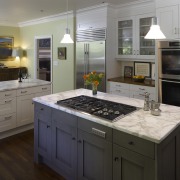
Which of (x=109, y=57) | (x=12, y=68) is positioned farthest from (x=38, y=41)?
(x=109, y=57)

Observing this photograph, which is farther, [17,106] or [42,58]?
[42,58]

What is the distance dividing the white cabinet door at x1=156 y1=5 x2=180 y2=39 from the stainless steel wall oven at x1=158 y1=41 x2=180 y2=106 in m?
0.16

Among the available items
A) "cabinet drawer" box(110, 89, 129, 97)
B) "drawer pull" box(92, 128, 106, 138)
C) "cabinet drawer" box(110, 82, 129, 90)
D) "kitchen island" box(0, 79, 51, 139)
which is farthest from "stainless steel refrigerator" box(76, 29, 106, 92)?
"drawer pull" box(92, 128, 106, 138)

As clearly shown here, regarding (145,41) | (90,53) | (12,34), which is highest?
(12,34)

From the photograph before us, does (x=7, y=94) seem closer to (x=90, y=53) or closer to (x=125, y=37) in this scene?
(x=90, y=53)

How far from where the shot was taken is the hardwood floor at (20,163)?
8.22 feet

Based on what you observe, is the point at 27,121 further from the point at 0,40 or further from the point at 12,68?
the point at 0,40

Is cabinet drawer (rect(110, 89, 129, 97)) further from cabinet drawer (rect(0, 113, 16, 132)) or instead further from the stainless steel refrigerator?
cabinet drawer (rect(0, 113, 16, 132))

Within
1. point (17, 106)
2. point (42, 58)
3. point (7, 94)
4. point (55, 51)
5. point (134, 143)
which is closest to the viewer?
point (134, 143)

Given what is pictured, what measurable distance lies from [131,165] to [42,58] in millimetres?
6230

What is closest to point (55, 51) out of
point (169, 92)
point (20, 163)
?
point (169, 92)

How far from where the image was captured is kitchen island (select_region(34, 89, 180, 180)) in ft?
5.25

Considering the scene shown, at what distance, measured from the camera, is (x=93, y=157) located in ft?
6.61

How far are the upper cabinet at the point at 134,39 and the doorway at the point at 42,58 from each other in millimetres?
3088
